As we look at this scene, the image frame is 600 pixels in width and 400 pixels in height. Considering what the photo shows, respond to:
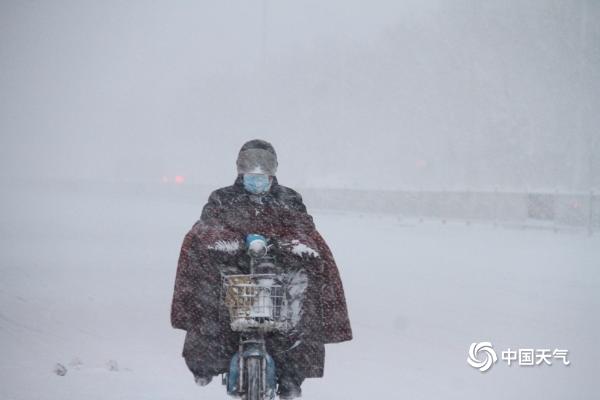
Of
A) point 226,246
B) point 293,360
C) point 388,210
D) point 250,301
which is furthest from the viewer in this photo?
point 388,210

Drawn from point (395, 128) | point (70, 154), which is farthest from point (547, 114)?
point (70, 154)

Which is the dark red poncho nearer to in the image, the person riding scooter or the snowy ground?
the person riding scooter

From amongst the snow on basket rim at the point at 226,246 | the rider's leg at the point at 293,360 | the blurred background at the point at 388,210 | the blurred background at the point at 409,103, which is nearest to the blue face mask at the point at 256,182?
the snow on basket rim at the point at 226,246

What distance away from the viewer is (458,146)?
169 feet

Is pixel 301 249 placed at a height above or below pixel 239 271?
above

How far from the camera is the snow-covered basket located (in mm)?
3381

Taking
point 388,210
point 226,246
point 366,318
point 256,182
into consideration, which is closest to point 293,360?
point 226,246

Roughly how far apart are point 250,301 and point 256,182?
2.26ft

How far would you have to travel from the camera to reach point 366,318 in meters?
9.16

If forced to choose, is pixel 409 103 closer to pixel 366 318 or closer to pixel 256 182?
pixel 366 318

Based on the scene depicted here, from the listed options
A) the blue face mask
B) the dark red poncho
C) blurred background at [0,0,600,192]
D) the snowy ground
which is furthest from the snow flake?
blurred background at [0,0,600,192]

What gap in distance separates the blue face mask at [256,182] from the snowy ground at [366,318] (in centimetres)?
246

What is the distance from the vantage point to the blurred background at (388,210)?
689cm

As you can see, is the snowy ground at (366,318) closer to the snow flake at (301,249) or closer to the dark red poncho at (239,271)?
the dark red poncho at (239,271)
